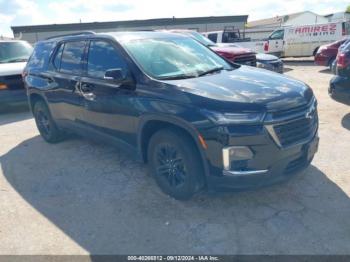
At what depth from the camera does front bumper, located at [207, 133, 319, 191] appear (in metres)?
3.08

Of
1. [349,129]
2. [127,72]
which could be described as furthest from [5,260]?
[349,129]

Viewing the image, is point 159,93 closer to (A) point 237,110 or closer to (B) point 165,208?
(A) point 237,110

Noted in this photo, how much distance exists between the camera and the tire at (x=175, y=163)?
3.34 metres

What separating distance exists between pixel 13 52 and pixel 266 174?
27.8ft

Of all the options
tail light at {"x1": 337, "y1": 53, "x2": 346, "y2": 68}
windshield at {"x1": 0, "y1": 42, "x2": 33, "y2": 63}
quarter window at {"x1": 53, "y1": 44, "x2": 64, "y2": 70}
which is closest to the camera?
quarter window at {"x1": 53, "y1": 44, "x2": 64, "y2": 70}

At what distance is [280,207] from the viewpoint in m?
3.48

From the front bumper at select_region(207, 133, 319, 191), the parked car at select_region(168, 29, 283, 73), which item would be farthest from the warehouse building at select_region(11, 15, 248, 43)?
the front bumper at select_region(207, 133, 319, 191)

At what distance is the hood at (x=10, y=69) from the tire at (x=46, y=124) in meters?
2.55

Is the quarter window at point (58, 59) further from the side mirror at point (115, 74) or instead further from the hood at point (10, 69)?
the hood at point (10, 69)

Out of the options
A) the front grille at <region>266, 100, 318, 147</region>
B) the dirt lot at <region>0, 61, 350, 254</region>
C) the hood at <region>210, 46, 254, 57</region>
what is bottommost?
the dirt lot at <region>0, 61, 350, 254</region>

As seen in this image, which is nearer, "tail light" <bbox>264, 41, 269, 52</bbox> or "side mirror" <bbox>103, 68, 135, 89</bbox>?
"side mirror" <bbox>103, 68, 135, 89</bbox>

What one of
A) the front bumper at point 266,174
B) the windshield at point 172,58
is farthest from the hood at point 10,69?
the front bumper at point 266,174

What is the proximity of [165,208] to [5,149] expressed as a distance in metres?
3.76

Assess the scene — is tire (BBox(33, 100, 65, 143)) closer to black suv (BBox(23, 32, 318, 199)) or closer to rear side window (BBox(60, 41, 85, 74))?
black suv (BBox(23, 32, 318, 199))
